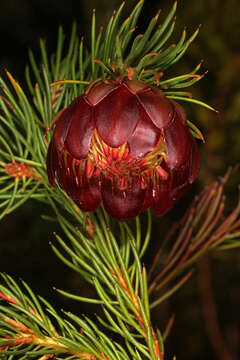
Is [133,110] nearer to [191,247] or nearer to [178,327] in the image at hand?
[191,247]

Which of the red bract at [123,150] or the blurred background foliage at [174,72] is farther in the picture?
the blurred background foliage at [174,72]

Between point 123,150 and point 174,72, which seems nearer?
point 123,150

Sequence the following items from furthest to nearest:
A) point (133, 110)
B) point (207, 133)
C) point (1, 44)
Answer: point (207, 133) < point (1, 44) < point (133, 110)

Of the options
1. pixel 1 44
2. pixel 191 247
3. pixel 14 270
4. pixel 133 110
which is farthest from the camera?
pixel 1 44

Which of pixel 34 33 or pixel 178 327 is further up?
pixel 34 33

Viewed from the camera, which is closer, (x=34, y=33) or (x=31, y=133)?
(x=31, y=133)

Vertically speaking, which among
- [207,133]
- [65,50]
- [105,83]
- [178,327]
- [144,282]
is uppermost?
[65,50]

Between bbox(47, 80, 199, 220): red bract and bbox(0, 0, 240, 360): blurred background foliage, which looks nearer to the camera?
bbox(47, 80, 199, 220): red bract

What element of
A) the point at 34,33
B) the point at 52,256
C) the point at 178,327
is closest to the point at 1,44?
the point at 34,33
